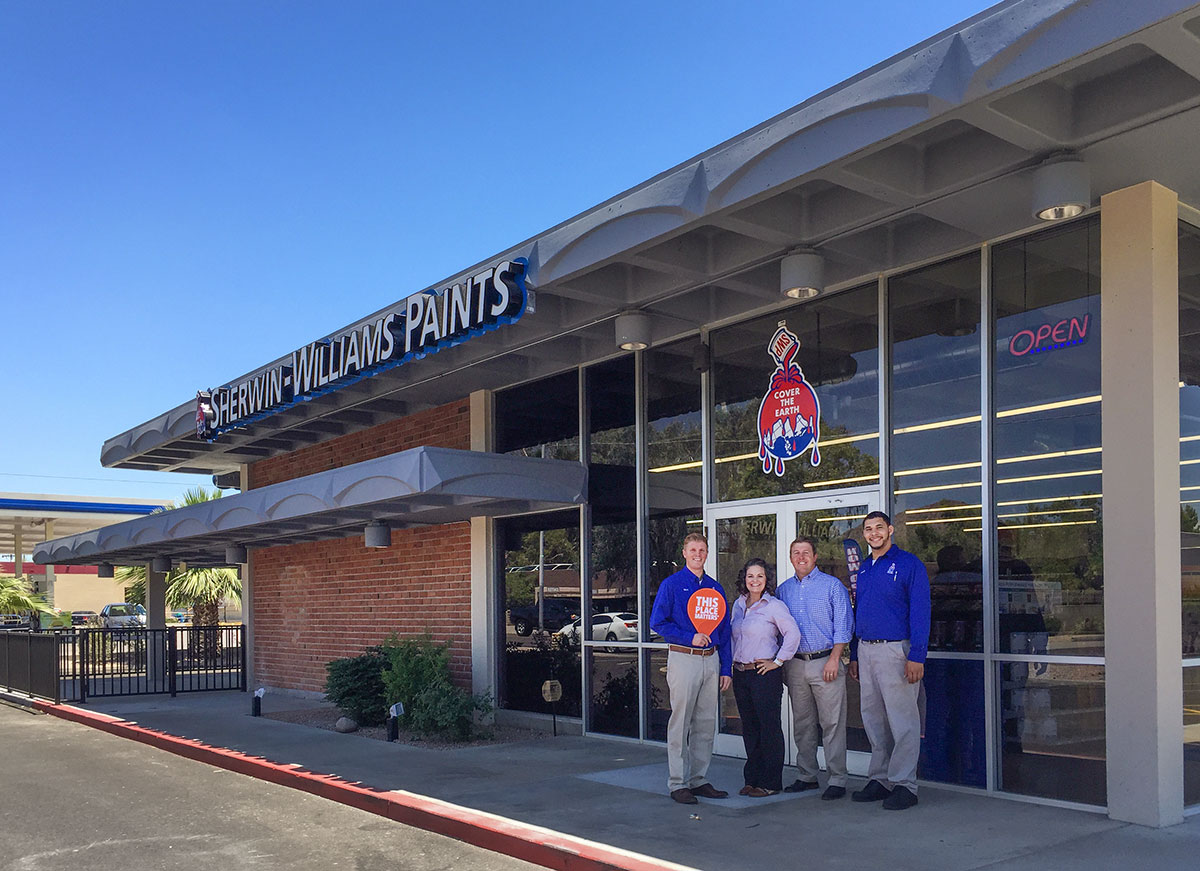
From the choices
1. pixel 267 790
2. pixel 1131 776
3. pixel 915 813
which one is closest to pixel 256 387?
pixel 267 790

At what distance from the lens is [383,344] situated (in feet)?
37.7

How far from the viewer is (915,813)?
750 centimetres

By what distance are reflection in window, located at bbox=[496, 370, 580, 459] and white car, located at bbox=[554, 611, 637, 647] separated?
73.5 inches

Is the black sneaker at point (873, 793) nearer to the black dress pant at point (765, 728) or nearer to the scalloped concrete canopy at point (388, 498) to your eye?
the black dress pant at point (765, 728)

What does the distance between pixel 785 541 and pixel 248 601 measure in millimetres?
13062

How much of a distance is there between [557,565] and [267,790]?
13.6 feet

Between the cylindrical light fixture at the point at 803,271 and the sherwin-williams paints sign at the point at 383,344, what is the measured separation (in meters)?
2.28

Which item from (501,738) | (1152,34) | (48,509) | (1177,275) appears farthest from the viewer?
(48,509)

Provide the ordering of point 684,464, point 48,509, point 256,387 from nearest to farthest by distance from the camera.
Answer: point 684,464 < point 256,387 < point 48,509

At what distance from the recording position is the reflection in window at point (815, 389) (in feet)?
30.3

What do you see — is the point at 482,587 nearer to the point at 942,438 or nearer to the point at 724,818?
the point at 724,818

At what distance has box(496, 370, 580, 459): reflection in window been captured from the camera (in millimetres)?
12828

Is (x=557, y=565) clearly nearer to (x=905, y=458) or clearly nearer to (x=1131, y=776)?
(x=905, y=458)

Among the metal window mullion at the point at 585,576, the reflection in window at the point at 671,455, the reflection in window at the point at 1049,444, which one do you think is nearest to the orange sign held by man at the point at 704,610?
the reflection in window at the point at 1049,444
